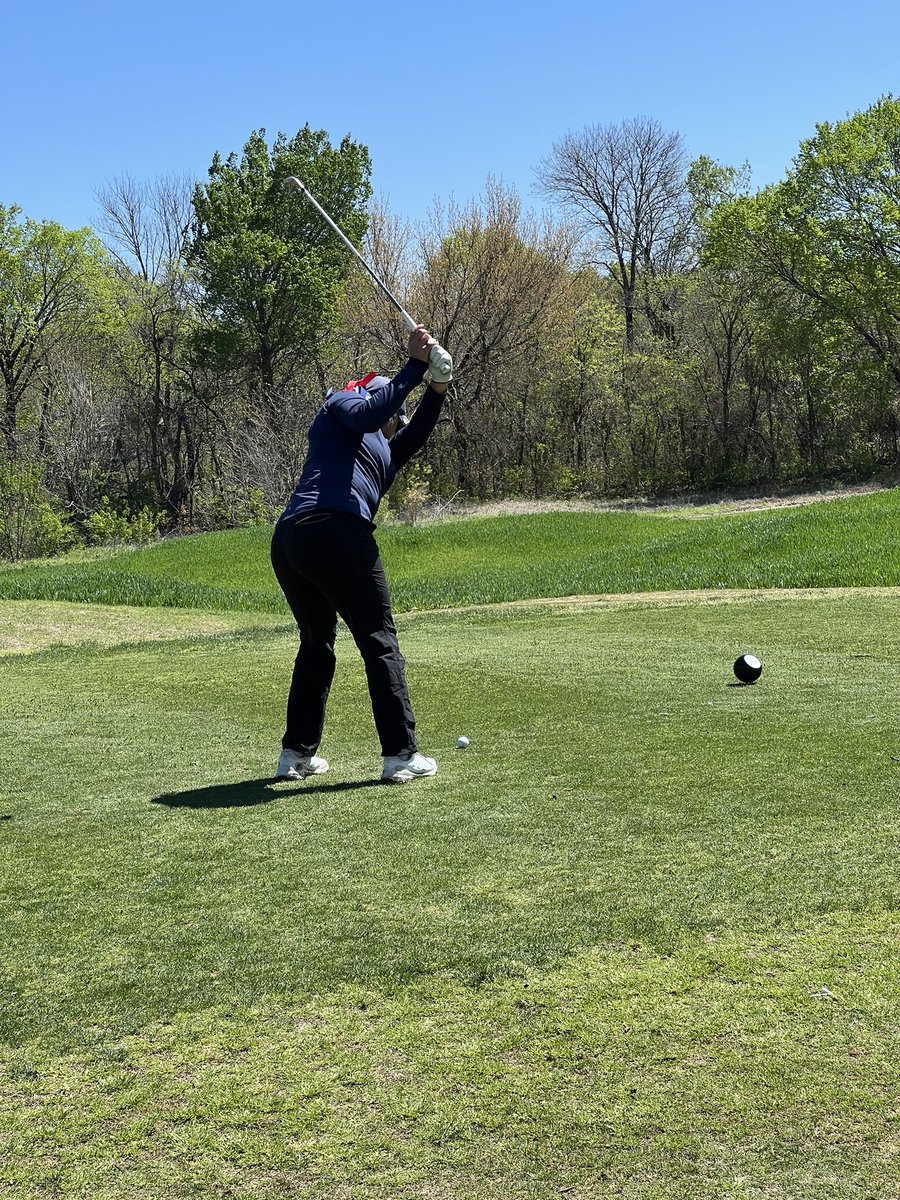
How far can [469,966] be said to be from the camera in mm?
3980

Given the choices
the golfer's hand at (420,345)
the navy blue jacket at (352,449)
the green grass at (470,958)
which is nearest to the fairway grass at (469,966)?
the green grass at (470,958)

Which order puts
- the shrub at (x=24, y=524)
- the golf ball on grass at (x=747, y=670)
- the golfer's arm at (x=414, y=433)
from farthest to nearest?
the shrub at (x=24, y=524)
the golf ball on grass at (x=747, y=670)
the golfer's arm at (x=414, y=433)

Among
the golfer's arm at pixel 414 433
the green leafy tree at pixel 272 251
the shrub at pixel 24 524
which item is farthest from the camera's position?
the green leafy tree at pixel 272 251

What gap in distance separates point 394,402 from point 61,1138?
4298 mm

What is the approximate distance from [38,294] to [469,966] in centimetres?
5924

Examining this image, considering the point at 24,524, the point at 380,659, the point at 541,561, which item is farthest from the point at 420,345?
the point at 24,524

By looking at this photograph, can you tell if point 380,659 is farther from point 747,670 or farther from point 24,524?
point 24,524

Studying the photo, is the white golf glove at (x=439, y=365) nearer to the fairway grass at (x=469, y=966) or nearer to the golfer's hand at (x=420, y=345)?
the golfer's hand at (x=420, y=345)

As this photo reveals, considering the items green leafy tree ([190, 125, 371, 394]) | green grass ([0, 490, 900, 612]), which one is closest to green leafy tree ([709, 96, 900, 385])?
green leafy tree ([190, 125, 371, 394])

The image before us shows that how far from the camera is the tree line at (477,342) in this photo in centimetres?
5106

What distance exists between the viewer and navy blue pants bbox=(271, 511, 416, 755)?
670 centimetres

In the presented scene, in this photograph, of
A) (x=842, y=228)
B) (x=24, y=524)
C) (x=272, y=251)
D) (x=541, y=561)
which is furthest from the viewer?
(x=272, y=251)

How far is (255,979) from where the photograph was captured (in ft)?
12.9

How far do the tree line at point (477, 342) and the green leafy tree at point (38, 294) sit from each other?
99 millimetres
